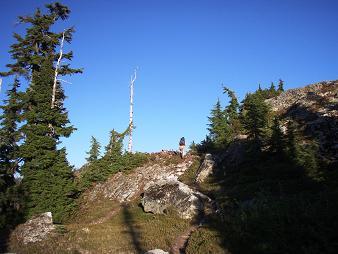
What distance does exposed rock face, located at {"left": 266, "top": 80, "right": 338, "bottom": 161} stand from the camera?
993 inches

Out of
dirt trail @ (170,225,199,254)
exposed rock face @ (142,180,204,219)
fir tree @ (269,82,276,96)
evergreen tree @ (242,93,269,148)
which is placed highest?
fir tree @ (269,82,276,96)

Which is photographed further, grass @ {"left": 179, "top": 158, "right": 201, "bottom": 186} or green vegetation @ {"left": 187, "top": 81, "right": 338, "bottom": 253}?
grass @ {"left": 179, "top": 158, "right": 201, "bottom": 186}

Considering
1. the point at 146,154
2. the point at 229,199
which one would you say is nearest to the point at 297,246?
the point at 229,199

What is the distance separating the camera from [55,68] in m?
34.5

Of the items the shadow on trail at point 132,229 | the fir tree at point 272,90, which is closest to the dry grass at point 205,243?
the shadow on trail at point 132,229

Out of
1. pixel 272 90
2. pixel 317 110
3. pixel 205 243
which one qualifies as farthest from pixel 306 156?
pixel 272 90

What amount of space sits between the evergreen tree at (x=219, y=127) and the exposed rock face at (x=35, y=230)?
21.8 metres

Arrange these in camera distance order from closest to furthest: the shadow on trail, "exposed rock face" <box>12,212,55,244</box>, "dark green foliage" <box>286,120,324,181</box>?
the shadow on trail → "dark green foliage" <box>286,120,324,181</box> → "exposed rock face" <box>12,212,55,244</box>

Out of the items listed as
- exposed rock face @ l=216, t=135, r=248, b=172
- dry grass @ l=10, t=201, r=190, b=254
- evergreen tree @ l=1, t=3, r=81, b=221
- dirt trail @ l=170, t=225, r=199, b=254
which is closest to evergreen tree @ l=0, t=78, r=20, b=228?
evergreen tree @ l=1, t=3, r=81, b=221

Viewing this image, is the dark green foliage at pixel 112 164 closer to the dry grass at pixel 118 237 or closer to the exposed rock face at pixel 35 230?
the dry grass at pixel 118 237

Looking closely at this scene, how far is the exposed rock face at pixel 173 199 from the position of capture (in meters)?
22.7

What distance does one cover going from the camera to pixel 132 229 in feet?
70.9

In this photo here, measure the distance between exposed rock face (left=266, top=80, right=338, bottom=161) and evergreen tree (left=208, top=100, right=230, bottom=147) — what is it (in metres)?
6.73

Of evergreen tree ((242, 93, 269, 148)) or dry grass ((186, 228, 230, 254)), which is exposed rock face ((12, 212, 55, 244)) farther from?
evergreen tree ((242, 93, 269, 148))
